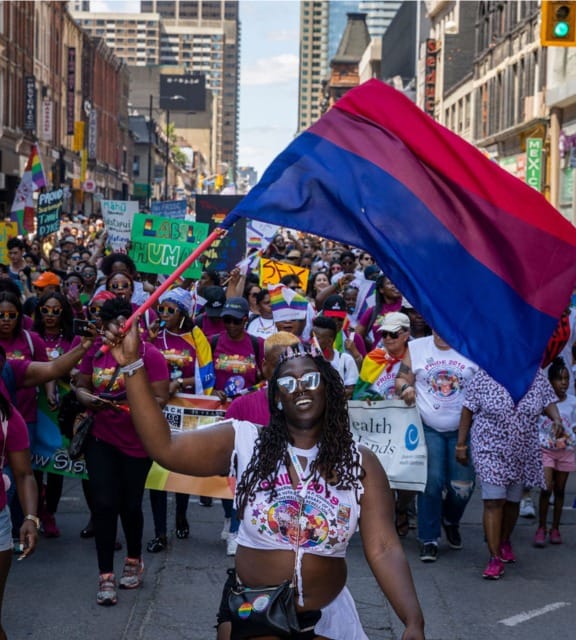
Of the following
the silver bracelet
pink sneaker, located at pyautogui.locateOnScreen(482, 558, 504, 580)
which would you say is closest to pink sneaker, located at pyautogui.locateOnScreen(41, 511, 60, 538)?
pink sneaker, located at pyautogui.locateOnScreen(482, 558, 504, 580)

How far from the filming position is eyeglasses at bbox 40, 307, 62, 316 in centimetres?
899

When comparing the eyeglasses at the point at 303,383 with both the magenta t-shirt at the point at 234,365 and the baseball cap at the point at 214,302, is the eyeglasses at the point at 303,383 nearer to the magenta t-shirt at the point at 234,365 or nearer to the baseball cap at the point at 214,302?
the magenta t-shirt at the point at 234,365

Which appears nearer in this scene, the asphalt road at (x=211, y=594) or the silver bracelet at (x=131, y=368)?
the silver bracelet at (x=131, y=368)

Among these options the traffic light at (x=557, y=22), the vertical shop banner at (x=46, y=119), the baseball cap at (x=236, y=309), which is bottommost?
the baseball cap at (x=236, y=309)

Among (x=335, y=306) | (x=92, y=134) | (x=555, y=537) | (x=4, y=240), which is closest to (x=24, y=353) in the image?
(x=335, y=306)

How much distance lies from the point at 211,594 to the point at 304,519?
3564 millimetres

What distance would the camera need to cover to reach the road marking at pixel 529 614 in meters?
6.85

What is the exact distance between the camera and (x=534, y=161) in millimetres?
40531

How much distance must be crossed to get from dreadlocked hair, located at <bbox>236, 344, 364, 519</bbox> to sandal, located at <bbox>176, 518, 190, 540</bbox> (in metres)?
4.94

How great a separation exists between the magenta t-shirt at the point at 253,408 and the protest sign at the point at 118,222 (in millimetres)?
12724

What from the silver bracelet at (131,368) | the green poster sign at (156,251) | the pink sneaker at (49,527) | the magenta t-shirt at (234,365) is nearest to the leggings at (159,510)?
the pink sneaker at (49,527)

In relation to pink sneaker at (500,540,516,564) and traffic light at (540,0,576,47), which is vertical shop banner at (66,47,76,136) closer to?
traffic light at (540,0,576,47)

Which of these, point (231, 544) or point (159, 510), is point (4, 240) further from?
point (231, 544)

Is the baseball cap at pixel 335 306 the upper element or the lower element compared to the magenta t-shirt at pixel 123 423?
upper
